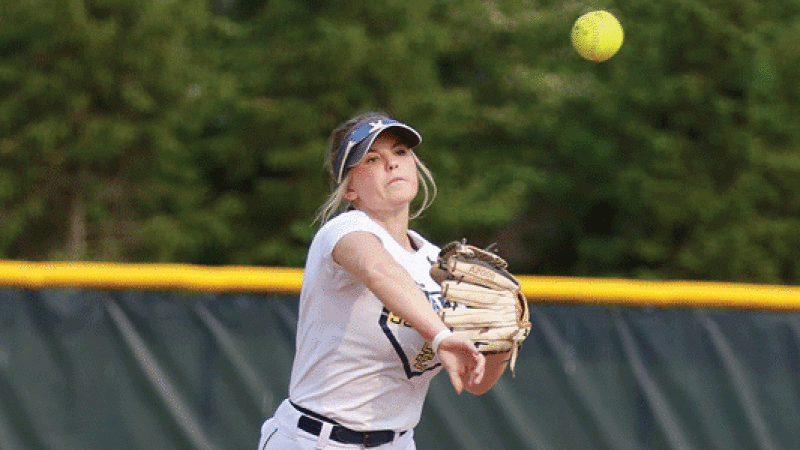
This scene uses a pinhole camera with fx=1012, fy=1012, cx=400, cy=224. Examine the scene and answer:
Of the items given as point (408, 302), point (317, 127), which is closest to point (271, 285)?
point (408, 302)

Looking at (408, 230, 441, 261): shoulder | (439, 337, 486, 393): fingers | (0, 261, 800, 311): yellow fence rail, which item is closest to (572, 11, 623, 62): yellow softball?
(0, 261, 800, 311): yellow fence rail

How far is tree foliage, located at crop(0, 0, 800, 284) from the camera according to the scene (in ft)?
39.8

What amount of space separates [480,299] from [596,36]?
2.11m

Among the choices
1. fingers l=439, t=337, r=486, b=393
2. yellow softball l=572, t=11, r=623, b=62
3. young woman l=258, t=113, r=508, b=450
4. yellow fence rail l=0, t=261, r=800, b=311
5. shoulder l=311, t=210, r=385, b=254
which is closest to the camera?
fingers l=439, t=337, r=486, b=393

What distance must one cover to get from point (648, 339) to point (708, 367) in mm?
305

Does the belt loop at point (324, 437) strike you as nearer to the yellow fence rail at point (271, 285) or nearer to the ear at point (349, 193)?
the ear at point (349, 193)

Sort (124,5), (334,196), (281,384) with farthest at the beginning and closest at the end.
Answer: (124,5) → (281,384) → (334,196)

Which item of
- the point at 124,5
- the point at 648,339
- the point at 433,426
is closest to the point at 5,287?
the point at 433,426

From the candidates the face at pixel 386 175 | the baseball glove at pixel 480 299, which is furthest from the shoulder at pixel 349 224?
the baseball glove at pixel 480 299

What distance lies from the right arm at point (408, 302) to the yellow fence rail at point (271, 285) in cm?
203

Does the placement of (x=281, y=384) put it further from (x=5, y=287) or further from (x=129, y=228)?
(x=129, y=228)

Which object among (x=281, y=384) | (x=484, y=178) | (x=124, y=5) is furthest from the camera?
(x=484, y=178)

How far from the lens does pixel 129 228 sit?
12500mm

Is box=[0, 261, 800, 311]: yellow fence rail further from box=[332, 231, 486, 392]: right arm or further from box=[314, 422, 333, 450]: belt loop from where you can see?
box=[332, 231, 486, 392]: right arm
